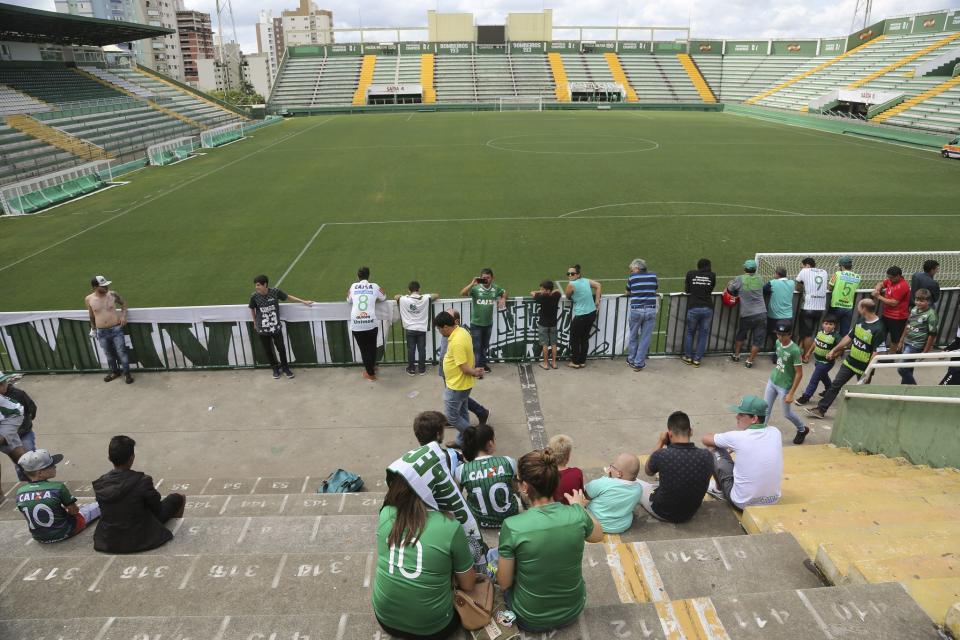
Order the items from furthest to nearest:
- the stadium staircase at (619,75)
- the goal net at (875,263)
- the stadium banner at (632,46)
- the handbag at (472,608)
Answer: the stadium banner at (632,46)
the stadium staircase at (619,75)
the goal net at (875,263)
the handbag at (472,608)

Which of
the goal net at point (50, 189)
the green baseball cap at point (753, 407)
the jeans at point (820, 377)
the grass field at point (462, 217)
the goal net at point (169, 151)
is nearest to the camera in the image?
the green baseball cap at point (753, 407)

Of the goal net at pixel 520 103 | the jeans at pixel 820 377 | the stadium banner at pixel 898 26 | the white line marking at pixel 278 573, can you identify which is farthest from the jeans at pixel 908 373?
the stadium banner at pixel 898 26

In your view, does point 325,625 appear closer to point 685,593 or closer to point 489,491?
point 489,491

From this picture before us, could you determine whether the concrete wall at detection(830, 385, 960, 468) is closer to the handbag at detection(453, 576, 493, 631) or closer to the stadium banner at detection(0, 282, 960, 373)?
the stadium banner at detection(0, 282, 960, 373)

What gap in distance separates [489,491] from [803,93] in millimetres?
70072

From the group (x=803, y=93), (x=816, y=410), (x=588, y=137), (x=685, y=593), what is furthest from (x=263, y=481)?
(x=803, y=93)

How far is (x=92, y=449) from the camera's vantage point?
776 cm

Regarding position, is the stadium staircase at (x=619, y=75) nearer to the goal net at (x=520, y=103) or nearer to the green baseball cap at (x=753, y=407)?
the goal net at (x=520, y=103)

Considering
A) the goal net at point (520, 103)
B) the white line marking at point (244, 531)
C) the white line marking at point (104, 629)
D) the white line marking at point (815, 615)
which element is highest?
the goal net at point (520, 103)

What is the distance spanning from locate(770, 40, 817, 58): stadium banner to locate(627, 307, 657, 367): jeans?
79.6 meters

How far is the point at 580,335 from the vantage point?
9656 mm

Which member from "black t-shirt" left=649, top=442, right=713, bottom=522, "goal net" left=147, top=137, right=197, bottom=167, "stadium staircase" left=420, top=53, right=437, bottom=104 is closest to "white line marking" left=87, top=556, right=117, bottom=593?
"black t-shirt" left=649, top=442, right=713, bottom=522

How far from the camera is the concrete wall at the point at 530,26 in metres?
87.6

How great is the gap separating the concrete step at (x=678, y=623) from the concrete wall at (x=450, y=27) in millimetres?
94520
